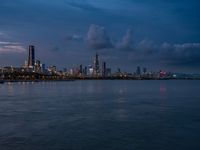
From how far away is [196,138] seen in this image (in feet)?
64.6

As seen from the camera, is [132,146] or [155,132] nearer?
[132,146]

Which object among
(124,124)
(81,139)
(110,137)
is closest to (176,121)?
(124,124)

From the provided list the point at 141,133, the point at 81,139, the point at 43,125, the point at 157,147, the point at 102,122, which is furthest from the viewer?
the point at 102,122

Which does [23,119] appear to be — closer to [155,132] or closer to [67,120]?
[67,120]

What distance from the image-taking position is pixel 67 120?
27.2m

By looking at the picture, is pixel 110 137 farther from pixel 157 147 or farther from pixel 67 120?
pixel 67 120

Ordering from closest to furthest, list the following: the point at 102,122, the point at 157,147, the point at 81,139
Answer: the point at 157,147 → the point at 81,139 → the point at 102,122

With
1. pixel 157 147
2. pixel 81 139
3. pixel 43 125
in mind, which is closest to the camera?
pixel 157 147

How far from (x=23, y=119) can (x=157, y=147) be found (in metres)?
14.0

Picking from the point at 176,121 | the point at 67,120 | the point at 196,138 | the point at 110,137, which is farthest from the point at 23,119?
the point at 196,138

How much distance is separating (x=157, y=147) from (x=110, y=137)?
3.44 m

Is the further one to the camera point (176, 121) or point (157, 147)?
point (176, 121)

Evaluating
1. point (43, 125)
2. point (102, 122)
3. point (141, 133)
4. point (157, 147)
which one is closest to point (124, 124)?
point (102, 122)

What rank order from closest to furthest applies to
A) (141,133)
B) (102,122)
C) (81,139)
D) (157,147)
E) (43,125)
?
(157,147) → (81,139) → (141,133) → (43,125) → (102,122)
